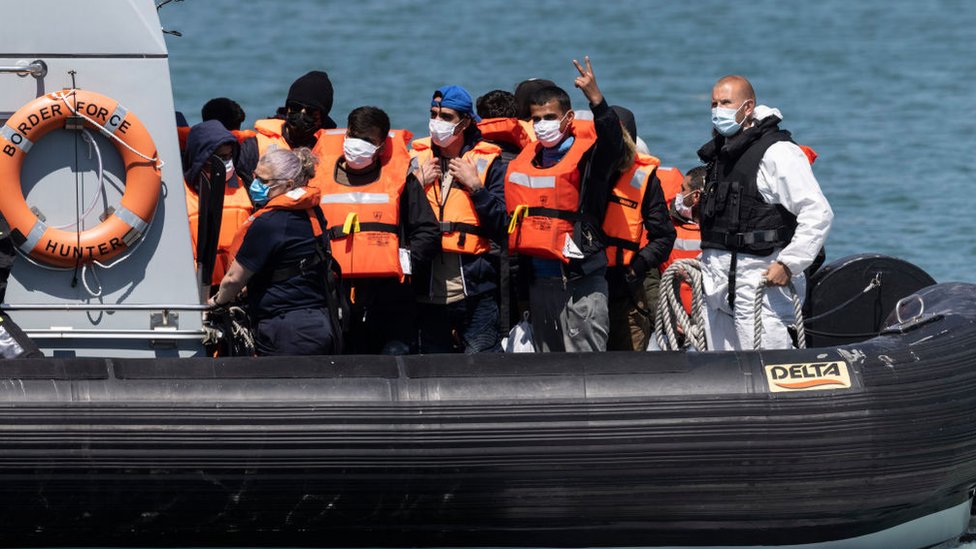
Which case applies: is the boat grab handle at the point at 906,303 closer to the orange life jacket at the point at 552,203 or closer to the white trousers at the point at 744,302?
the white trousers at the point at 744,302

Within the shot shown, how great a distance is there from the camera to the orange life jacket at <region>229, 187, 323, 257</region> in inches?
256

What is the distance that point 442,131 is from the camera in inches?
279

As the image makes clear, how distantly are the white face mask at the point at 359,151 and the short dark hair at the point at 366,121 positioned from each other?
0.04m

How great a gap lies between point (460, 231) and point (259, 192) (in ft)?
3.05

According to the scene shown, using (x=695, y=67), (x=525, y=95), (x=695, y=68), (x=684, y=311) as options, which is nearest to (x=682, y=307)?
(x=684, y=311)

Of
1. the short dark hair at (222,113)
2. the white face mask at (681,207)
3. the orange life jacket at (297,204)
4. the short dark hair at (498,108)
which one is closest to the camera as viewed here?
the orange life jacket at (297,204)

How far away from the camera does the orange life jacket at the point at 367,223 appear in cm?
682

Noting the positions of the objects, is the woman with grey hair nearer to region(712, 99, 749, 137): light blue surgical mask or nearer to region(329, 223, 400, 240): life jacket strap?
region(329, 223, 400, 240): life jacket strap

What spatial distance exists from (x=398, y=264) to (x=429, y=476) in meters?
0.96

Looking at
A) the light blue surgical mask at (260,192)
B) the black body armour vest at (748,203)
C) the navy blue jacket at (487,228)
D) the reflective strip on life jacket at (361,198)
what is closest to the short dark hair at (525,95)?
the navy blue jacket at (487,228)

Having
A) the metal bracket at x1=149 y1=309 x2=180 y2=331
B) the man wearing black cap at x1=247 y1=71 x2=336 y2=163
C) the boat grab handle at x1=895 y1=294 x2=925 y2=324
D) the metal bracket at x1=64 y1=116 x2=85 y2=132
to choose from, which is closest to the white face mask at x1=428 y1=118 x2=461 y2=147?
the man wearing black cap at x1=247 y1=71 x2=336 y2=163

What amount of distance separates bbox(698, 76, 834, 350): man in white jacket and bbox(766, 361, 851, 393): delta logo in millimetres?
352

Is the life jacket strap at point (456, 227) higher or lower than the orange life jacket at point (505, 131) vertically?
lower

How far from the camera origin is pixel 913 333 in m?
6.75
